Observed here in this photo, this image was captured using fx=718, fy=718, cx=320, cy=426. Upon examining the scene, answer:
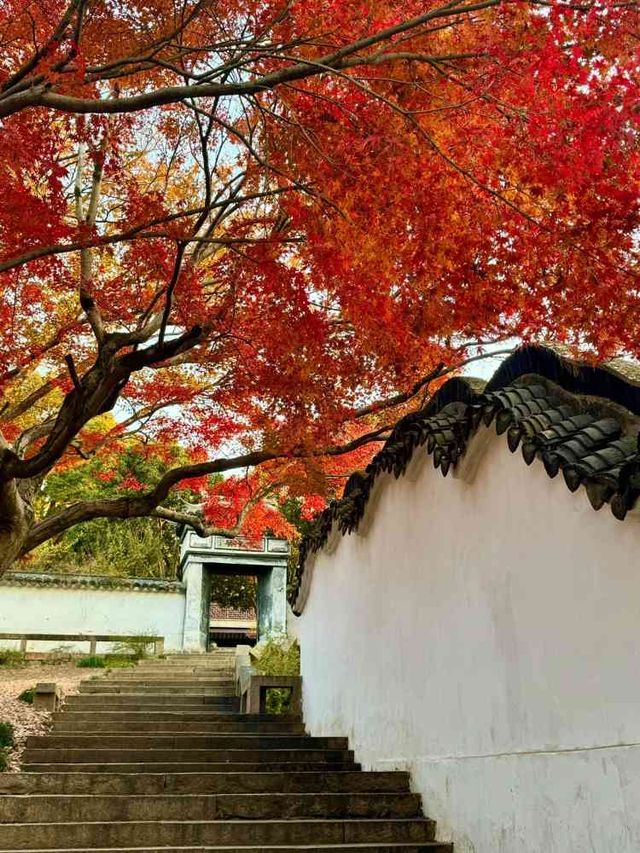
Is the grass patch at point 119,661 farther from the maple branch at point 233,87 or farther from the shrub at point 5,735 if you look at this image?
the maple branch at point 233,87

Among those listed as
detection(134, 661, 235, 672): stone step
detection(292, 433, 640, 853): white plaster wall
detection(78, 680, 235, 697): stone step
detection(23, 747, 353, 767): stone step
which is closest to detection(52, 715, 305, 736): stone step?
detection(23, 747, 353, 767): stone step

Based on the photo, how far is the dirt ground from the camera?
973 centimetres

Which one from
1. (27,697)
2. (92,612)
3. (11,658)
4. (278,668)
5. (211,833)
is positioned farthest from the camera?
(92,612)

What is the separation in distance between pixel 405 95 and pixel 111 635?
18729 millimetres

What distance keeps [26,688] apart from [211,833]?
11.5 metres

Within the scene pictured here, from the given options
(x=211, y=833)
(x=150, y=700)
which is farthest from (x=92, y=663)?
(x=211, y=833)

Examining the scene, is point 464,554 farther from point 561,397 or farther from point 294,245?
point 294,245

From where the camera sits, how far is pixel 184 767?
658cm

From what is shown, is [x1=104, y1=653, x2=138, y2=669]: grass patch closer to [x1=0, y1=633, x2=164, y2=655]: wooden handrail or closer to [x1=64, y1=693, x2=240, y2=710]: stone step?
[x1=0, y1=633, x2=164, y2=655]: wooden handrail

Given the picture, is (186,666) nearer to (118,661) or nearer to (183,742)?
(118,661)

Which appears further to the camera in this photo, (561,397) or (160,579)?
(160,579)

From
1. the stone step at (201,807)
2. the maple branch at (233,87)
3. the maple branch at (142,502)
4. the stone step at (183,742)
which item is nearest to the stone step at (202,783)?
the stone step at (201,807)

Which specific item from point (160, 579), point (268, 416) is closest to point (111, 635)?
point (160, 579)

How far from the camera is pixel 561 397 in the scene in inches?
160
